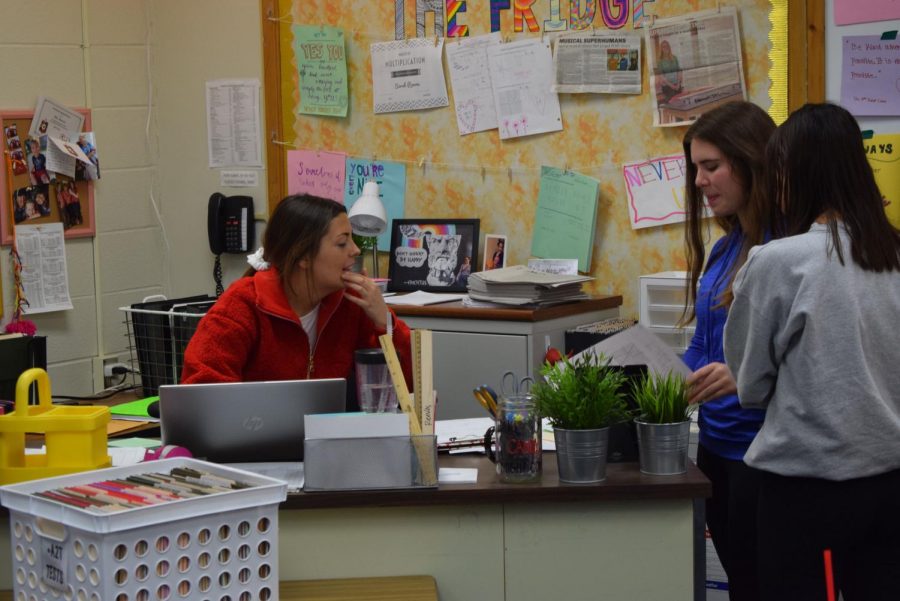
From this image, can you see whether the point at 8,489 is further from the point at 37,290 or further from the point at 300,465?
the point at 37,290

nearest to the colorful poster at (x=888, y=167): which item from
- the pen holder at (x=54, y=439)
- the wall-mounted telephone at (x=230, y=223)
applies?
the pen holder at (x=54, y=439)

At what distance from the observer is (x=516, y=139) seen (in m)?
4.04

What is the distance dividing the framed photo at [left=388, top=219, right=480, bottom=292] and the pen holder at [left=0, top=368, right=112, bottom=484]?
209 cm

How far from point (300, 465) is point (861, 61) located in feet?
6.71

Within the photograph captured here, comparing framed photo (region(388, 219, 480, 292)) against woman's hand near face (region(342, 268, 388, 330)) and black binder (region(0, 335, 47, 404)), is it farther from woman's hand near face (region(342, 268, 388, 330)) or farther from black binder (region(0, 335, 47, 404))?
black binder (region(0, 335, 47, 404))

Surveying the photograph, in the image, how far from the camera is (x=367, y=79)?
4320 mm

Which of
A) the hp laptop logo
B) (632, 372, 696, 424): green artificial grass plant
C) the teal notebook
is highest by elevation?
(632, 372, 696, 424): green artificial grass plant

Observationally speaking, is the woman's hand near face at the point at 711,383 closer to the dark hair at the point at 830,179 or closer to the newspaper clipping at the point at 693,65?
the dark hair at the point at 830,179


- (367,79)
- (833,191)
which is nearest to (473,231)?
(367,79)

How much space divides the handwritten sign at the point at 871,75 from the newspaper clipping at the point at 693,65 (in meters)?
0.35

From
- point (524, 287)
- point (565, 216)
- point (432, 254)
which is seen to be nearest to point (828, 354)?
point (524, 287)

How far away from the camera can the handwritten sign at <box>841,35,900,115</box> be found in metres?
3.22

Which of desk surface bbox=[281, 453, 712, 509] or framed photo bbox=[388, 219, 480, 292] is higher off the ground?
framed photo bbox=[388, 219, 480, 292]

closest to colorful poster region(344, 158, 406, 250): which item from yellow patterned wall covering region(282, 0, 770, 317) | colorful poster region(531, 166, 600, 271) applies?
yellow patterned wall covering region(282, 0, 770, 317)
